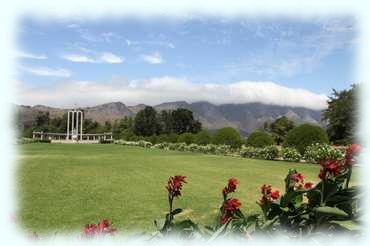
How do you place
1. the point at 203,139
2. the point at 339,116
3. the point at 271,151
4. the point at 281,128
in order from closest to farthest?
the point at 271,151, the point at 203,139, the point at 339,116, the point at 281,128

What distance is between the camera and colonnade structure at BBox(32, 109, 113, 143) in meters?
74.0

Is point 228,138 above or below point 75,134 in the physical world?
above

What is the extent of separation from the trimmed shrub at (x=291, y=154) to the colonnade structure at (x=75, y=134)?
5218cm

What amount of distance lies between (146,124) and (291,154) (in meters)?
46.4

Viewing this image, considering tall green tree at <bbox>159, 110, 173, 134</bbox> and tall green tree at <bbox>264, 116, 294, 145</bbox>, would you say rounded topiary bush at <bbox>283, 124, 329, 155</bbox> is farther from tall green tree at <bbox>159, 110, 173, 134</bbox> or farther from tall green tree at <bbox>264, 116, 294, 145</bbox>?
tall green tree at <bbox>159, 110, 173, 134</bbox>

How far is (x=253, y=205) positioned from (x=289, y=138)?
61.8 ft

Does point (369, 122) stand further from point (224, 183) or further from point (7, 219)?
point (224, 183)

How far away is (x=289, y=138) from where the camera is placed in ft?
87.0

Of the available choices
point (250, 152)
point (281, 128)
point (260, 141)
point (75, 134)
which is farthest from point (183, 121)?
point (250, 152)

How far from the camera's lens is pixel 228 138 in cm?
3381

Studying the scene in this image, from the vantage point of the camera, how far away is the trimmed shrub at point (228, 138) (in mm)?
33125

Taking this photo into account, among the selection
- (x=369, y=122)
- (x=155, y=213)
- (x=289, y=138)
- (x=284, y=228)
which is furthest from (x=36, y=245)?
(x=289, y=138)

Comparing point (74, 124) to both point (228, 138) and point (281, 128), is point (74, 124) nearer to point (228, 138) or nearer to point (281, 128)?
point (281, 128)

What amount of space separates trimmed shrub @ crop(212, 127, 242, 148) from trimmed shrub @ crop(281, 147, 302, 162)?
784 centimetres
